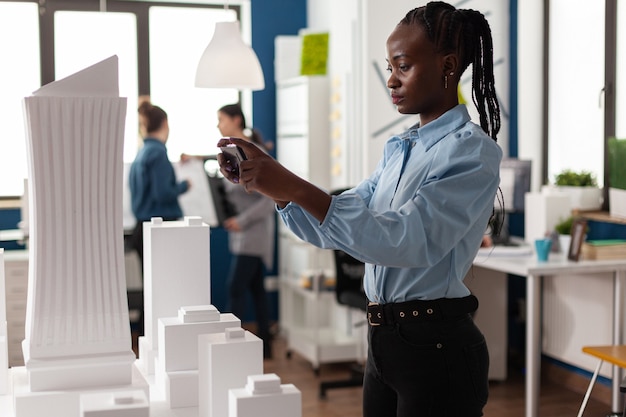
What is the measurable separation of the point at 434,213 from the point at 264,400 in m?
0.42

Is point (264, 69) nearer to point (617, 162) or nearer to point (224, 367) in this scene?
point (617, 162)

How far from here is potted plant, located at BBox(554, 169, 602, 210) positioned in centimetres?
447

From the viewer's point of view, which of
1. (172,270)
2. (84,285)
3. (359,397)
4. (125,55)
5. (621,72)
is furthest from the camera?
(125,55)

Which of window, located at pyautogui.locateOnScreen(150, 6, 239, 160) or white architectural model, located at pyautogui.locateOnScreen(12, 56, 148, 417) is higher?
window, located at pyautogui.locateOnScreen(150, 6, 239, 160)

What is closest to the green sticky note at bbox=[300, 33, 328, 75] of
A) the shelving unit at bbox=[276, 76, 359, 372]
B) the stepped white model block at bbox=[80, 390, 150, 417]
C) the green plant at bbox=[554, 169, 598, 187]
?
the shelving unit at bbox=[276, 76, 359, 372]

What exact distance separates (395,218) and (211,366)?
1.49ft

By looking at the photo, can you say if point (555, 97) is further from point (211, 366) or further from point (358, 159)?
point (211, 366)

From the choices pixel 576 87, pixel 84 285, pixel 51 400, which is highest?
pixel 576 87

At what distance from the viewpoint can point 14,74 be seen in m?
5.96

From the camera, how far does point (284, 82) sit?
19.4 ft

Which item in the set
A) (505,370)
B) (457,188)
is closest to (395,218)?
(457,188)

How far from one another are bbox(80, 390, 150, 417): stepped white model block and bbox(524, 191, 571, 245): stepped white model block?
322cm

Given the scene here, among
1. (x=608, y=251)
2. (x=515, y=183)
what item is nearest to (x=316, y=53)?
(x=515, y=183)

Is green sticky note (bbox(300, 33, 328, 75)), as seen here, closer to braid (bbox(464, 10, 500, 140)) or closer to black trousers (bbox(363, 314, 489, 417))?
braid (bbox(464, 10, 500, 140))
